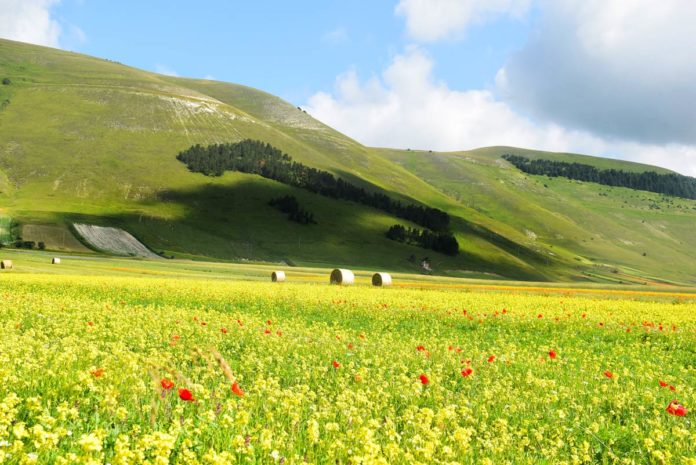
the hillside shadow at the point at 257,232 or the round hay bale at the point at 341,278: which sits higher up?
the hillside shadow at the point at 257,232

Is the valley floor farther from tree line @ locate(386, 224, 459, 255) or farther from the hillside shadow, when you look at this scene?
tree line @ locate(386, 224, 459, 255)

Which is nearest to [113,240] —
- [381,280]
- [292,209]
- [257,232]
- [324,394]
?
[257,232]

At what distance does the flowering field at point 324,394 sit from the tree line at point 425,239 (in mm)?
163711

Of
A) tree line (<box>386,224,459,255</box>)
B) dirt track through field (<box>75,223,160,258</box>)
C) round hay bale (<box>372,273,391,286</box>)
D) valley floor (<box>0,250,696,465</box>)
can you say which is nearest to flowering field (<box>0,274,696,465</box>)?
valley floor (<box>0,250,696,465</box>)

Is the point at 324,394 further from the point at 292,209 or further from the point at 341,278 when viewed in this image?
the point at 292,209

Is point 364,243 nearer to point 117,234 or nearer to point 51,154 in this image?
point 117,234

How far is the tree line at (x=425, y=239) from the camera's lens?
187500mm

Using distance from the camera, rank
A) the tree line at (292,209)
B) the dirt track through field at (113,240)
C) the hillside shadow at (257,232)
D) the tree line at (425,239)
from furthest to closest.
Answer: the tree line at (425,239)
the tree line at (292,209)
the hillside shadow at (257,232)
the dirt track through field at (113,240)

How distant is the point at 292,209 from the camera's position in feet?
614

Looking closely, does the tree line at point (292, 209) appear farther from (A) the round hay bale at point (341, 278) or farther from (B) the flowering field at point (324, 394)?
(B) the flowering field at point (324, 394)

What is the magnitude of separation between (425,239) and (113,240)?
99.3 m

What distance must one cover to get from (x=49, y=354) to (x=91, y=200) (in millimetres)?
170019

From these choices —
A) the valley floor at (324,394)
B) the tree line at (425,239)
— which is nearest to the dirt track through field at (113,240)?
the tree line at (425,239)

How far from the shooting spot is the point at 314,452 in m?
6.79
